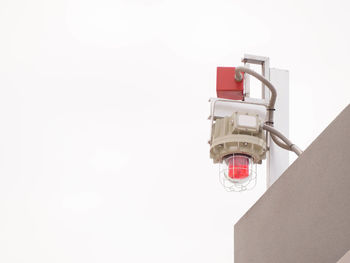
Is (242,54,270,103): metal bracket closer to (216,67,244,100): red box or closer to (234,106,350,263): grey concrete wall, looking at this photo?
(216,67,244,100): red box

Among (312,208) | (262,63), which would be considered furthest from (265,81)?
(312,208)

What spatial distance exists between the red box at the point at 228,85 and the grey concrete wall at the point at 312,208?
0.68m

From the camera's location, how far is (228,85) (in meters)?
3.37

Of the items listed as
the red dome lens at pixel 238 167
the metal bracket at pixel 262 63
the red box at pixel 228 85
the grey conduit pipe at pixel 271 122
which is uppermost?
the metal bracket at pixel 262 63

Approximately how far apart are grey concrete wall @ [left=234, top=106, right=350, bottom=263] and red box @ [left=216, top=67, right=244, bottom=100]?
2.23ft

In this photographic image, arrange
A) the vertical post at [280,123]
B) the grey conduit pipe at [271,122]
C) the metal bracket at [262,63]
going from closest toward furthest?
1. the grey conduit pipe at [271,122]
2. the vertical post at [280,123]
3. the metal bracket at [262,63]

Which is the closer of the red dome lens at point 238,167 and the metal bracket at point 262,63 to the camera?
the red dome lens at point 238,167

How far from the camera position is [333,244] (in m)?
2.14

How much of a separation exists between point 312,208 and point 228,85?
3.87 ft

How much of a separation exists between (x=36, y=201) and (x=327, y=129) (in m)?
5.31

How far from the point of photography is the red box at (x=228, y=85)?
132 inches

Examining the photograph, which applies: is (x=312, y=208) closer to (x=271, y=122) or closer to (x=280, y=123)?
(x=271, y=122)

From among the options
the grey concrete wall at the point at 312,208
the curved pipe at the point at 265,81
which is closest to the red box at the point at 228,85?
the curved pipe at the point at 265,81

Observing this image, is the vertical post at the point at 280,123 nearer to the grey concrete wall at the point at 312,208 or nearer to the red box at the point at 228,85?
the red box at the point at 228,85
